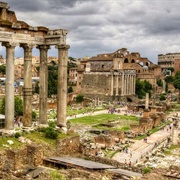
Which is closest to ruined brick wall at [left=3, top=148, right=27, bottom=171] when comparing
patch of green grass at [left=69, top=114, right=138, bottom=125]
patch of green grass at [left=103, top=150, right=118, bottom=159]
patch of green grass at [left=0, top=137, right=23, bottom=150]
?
patch of green grass at [left=0, top=137, right=23, bottom=150]

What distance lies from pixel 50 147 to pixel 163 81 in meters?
98.0

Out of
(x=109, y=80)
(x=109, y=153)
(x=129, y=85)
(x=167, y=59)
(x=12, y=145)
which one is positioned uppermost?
(x=167, y=59)

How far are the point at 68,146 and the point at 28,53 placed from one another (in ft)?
18.9

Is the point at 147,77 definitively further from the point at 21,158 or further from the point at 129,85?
the point at 21,158

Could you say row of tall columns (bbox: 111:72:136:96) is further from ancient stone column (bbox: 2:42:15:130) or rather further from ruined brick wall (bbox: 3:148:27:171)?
ruined brick wall (bbox: 3:148:27:171)

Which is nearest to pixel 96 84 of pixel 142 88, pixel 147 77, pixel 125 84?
pixel 125 84

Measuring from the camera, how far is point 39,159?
17.2m

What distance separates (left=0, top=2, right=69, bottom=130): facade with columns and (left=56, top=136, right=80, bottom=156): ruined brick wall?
1316 mm

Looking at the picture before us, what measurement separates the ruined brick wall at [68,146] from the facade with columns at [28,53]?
1316mm

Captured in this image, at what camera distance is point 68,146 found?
19531 millimetres

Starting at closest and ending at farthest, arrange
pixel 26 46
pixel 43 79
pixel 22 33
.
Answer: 1. pixel 22 33
2. pixel 26 46
3. pixel 43 79

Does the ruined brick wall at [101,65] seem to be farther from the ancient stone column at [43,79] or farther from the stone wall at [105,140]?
the ancient stone column at [43,79]

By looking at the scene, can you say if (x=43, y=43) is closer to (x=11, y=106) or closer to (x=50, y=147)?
(x=11, y=106)

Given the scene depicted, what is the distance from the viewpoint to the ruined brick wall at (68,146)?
18884mm
